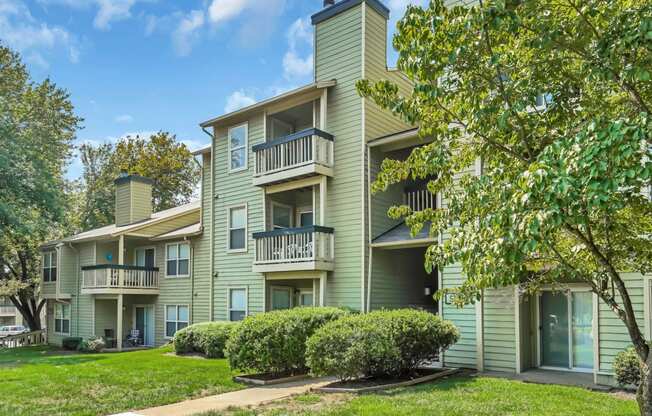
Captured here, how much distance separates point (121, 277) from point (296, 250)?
33.7 feet

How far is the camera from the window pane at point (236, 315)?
18564 millimetres

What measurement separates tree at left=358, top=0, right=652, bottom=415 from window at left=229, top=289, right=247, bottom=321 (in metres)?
12.8

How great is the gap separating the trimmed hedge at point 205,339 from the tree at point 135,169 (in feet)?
77.4

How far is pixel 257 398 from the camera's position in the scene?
9.56 metres

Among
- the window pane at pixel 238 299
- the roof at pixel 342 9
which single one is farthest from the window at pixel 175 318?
the roof at pixel 342 9

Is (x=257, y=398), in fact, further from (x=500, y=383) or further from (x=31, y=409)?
(x=500, y=383)

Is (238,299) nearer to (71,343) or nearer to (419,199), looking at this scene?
(419,199)

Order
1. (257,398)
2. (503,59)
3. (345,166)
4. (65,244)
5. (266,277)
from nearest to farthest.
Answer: (503,59), (257,398), (345,166), (266,277), (65,244)

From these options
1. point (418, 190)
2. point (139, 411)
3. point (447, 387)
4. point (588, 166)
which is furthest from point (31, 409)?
point (418, 190)

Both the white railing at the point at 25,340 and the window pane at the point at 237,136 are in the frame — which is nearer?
the window pane at the point at 237,136

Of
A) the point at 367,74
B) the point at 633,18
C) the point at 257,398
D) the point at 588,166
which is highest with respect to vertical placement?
the point at 367,74

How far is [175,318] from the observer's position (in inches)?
864

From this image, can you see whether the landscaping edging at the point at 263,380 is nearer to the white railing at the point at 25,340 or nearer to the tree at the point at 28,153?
the tree at the point at 28,153

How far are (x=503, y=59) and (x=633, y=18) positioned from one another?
1316 millimetres
